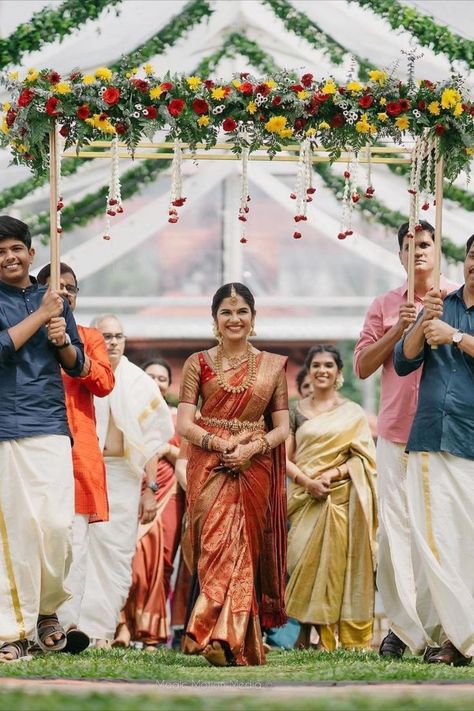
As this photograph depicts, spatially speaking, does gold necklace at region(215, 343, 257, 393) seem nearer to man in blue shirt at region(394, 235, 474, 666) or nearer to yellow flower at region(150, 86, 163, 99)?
man in blue shirt at region(394, 235, 474, 666)

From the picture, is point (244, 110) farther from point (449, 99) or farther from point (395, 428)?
point (395, 428)

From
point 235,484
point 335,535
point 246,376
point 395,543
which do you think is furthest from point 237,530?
point 335,535

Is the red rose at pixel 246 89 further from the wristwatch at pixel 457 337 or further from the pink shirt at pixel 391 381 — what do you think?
the wristwatch at pixel 457 337

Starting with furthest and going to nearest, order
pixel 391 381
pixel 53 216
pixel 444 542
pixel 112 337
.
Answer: pixel 112 337
pixel 391 381
pixel 53 216
pixel 444 542

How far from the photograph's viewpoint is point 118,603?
1120 centimetres

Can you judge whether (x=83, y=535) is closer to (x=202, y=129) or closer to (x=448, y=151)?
(x=202, y=129)

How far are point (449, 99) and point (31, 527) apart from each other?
3253 millimetres

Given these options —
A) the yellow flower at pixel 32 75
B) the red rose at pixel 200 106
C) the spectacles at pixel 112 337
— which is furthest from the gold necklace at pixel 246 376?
the spectacles at pixel 112 337

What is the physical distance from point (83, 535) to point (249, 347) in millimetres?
1455

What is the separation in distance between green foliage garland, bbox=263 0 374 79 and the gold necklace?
581 centimetres

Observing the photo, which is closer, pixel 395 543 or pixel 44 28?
pixel 395 543

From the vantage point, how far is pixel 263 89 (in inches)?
354

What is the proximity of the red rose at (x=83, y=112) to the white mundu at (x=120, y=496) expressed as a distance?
8.81 ft

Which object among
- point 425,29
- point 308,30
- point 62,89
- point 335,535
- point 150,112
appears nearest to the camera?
point 62,89
